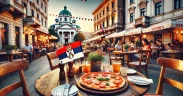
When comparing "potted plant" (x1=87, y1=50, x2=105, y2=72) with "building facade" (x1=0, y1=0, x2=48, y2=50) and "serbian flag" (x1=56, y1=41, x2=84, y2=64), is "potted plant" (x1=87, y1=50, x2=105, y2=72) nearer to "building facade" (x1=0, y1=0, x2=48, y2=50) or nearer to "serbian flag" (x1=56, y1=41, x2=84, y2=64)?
"serbian flag" (x1=56, y1=41, x2=84, y2=64)

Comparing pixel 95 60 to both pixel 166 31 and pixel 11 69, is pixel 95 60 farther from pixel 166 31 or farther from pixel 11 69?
pixel 166 31

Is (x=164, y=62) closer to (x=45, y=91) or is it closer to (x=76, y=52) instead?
(x=76, y=52)

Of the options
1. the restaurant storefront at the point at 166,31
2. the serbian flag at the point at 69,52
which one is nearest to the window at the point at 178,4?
the restaurant storefront at the point at 166,31

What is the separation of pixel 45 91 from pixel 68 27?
68615 mm

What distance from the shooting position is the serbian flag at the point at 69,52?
1.59 meters

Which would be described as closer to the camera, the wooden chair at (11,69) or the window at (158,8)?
the wooden chair at (11,69)

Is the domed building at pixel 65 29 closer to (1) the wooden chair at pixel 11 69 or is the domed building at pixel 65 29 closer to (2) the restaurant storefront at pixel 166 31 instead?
(2) the restaurant storefront at pixel 166 31

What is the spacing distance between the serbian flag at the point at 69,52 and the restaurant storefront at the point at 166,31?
765 cm

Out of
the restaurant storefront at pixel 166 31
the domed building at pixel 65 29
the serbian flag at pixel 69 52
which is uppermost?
the domed building at pixel 65 29

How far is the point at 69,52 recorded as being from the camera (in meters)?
1.64

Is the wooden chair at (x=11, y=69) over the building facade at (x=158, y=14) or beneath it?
beneath

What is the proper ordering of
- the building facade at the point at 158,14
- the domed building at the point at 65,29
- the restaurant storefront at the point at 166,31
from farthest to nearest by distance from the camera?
the domed building at the point at 65,29 < the building facade at the point at 158,14 < the restaurant storefront at the point at 166,31

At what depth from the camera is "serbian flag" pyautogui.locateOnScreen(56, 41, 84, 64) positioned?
5.21 feet

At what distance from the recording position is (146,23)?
14.6 metres
